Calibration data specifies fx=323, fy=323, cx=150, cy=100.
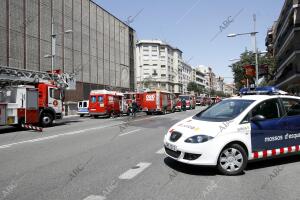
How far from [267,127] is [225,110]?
96 centimetres

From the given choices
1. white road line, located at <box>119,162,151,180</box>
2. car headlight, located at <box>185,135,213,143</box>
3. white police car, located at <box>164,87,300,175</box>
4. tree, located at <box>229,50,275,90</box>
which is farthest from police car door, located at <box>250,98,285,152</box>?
tree, located at <box>229,50,275,90</box>

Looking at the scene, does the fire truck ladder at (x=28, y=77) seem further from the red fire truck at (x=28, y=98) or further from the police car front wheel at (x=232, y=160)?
the police car front wheel at (x=232, y=160)

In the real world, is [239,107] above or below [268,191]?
above

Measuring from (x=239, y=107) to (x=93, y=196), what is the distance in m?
3.72

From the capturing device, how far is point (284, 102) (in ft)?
24.0

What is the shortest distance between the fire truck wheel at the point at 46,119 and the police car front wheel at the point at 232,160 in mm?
13481

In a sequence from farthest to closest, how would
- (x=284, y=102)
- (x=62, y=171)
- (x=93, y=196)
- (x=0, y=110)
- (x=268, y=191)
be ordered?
(x=0, y=110), (x=284, y=102), (x=62, y=171), (x=268, y=191), (x=93, y=196)

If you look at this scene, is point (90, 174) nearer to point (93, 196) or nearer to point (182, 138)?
point (93, 196)

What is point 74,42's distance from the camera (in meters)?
46.3

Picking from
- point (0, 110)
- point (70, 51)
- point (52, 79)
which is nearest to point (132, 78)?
point (70, 51)

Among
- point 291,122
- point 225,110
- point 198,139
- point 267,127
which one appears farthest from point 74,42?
point 198,139

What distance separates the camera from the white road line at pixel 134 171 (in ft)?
20.4

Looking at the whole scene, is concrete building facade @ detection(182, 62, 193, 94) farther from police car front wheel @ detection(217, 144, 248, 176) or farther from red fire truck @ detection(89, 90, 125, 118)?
police car front wheel @ detection(217, 144, 248, 176)

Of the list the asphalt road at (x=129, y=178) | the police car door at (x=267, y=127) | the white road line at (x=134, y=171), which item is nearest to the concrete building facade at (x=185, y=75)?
the asphalt road at (x=129, y=178)
